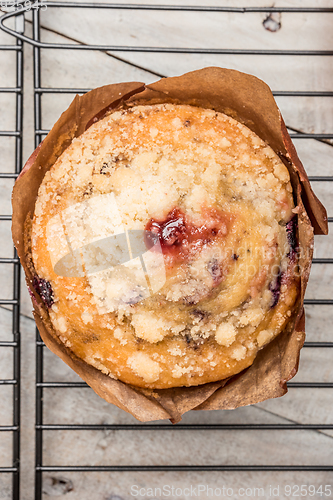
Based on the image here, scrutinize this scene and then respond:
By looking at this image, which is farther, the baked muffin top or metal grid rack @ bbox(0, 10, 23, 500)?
metal grid rack @ bbox(0, 10, 23, 500)

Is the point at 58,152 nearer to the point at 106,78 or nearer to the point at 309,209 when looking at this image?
the point at 106,78

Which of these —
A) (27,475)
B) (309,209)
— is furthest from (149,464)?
(309,209)

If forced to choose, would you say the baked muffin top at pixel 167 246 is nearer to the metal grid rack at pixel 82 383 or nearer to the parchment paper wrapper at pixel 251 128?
the parchment paper wrapper at pixel 251 128

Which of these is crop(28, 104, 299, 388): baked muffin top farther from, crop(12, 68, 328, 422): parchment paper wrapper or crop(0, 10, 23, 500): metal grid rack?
crop(0, 10, 23, 500): metal grid rack

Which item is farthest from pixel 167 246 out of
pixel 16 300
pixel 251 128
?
pixel 16 300

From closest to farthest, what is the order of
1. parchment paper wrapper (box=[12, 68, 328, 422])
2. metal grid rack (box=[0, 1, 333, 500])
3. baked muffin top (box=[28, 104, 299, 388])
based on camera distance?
baked muffin top (box=[28, 104, 299, 388]), parchment paper wrapper (box=[12, 68, 328, 422]), metal grid rack (box=[0, 1, 333, 500])

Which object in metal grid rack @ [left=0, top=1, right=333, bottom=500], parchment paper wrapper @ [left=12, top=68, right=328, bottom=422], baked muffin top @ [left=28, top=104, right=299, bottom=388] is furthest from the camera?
metal grid rack @ [left=0, top=1, right=333, bottom=500]

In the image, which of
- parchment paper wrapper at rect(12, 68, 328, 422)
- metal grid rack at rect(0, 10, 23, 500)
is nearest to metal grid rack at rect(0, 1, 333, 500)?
metal grid rack at rect(0, 10, 23, 500)

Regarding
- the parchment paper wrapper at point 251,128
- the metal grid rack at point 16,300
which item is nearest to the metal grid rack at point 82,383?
the metal grid rack at point 16,300
